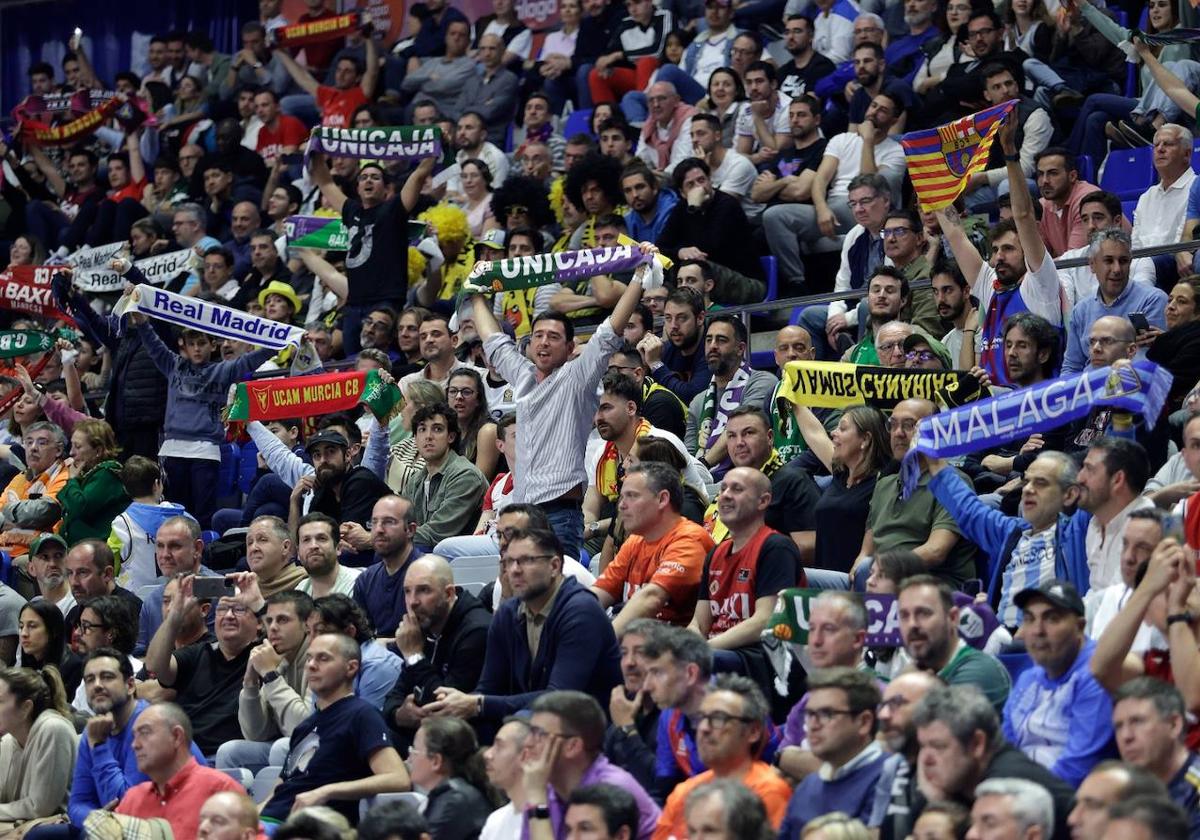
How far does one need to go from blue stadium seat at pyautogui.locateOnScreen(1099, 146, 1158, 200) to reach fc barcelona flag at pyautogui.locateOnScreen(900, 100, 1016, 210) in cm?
178

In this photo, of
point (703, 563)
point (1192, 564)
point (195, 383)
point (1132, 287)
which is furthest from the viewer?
point (195, 383)

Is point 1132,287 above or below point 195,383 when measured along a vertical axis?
above

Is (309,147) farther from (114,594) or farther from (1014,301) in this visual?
(1014,301)

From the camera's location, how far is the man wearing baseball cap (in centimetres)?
652

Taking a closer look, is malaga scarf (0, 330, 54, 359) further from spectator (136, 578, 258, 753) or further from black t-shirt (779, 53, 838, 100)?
black t-shirt (779, 53, 838, 100)

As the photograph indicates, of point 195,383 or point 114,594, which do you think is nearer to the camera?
point 114,594

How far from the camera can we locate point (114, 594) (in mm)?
10258

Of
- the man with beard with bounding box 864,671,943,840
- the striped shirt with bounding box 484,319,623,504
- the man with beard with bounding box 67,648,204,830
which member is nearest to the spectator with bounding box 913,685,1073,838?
the man with beard with bounding box 864,671,943,840

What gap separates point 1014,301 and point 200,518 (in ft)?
17.1

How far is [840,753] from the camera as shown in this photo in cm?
650

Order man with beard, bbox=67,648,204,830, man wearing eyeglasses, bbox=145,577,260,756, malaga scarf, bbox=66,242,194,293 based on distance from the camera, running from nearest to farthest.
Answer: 1. man with beard, bbox=67,648,204,830
2. man wearing eyeglasses, bbox=145,577,260,756
3. malaga scarf, bbox=66,242,194,293

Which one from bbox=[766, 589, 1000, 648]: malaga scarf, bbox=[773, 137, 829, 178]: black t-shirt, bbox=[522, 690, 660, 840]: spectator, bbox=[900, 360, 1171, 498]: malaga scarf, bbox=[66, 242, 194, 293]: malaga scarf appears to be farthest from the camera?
bbox=[66, 242, 194, 293]: malaga scarf

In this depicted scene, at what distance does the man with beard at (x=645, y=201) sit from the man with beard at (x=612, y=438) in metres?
3.07

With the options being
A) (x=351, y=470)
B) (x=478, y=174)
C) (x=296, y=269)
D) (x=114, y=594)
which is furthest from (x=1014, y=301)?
(x=296, y=269)
